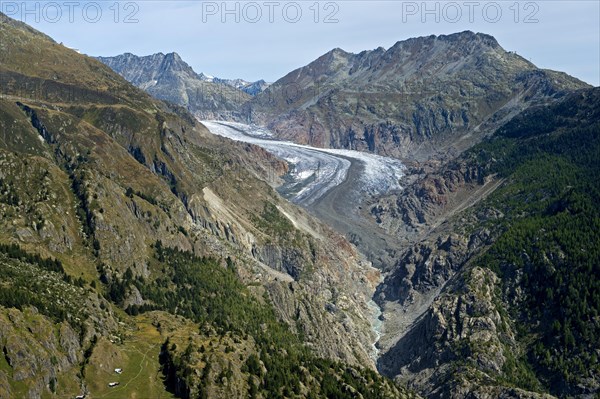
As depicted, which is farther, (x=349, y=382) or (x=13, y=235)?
(x=13, y=235)

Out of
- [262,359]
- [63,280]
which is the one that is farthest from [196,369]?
[63,280]

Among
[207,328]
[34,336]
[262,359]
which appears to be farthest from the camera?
[207,328]

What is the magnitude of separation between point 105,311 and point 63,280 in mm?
15389

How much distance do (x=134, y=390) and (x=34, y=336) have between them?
23.4 m

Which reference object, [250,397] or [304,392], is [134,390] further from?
[304,392]

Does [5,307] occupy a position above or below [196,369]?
above

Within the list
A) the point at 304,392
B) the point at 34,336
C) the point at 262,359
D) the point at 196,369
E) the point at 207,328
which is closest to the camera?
the point at 34,336

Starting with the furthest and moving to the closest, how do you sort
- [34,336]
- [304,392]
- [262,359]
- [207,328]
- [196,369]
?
[207,328], [262,359], [304,392], [196,369], [34,336]

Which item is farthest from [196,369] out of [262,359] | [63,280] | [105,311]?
[63,280]

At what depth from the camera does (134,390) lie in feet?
483

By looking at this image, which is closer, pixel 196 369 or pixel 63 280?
pixel 196 369

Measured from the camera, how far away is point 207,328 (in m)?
193

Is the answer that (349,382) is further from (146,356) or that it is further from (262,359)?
(146,356)

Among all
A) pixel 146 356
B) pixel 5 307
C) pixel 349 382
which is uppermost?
pixel 5 307
